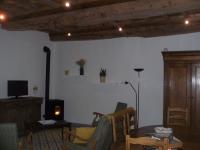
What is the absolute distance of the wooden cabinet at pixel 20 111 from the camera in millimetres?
6590

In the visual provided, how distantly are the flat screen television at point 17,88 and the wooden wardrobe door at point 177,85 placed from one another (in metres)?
3.41

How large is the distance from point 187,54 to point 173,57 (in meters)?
0.30

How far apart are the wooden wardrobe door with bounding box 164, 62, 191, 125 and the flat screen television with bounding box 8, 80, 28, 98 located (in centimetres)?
341

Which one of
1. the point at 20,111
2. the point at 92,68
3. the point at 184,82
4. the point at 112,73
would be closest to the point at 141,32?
the point at 112,73

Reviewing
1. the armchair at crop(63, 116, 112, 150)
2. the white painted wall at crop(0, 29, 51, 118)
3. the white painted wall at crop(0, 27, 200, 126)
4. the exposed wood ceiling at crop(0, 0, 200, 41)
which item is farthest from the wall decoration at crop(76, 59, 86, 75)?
the armchair at crop(63, 116, 112, 150)

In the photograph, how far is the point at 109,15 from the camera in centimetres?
512

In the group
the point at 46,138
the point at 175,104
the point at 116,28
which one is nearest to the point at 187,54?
the point at 175,104

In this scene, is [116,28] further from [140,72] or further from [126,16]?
[126,16]

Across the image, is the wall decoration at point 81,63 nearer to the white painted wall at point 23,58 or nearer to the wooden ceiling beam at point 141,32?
the wooden ceiling beam at point 141,32

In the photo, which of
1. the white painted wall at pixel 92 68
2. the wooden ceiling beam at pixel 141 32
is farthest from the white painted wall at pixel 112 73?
the wooden ceiling beam at pixel 141 32

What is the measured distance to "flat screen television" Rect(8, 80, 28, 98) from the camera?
7.09 m

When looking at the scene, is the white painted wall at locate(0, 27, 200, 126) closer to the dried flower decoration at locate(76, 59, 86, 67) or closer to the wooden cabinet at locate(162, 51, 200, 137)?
the dried flower decoration at locate(76, 59, 86, 67)

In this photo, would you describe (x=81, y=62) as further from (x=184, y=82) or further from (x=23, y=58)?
(x=184, y=82)

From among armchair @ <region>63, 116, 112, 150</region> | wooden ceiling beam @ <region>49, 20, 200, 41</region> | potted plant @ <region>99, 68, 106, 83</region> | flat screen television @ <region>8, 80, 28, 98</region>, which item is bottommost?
armchair @ <region>63, 116, 112, 150</region>
